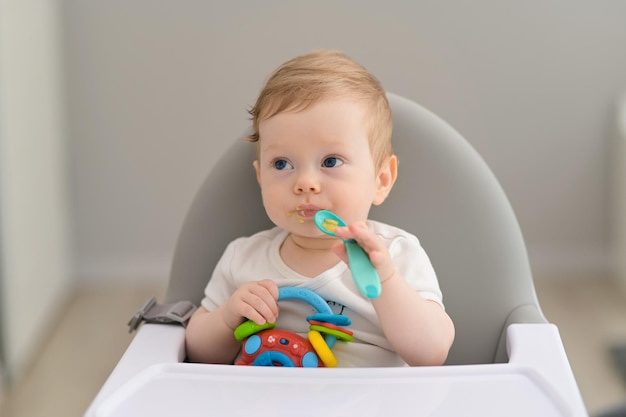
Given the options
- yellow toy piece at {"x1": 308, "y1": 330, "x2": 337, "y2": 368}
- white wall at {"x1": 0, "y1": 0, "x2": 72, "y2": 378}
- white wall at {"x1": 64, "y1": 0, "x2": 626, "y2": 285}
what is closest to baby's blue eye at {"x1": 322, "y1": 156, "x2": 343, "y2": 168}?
yellow toy piece at {"x1": 308, "y1": 330, "x2": 337, "y2": 368}

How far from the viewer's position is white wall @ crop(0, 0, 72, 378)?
85.0 inches

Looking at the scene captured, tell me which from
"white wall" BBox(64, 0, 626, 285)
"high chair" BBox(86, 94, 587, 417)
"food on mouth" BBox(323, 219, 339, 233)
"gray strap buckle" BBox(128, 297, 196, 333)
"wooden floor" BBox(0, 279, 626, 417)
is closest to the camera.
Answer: "high chair" BBox(86, 94, 587, 417)

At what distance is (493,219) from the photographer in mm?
1244

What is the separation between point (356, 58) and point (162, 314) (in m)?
1.67

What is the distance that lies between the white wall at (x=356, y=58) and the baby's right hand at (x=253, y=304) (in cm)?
168

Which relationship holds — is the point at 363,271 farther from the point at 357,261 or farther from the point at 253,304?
the point at 253,304

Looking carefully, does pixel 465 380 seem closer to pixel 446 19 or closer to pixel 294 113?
pixel 294 113

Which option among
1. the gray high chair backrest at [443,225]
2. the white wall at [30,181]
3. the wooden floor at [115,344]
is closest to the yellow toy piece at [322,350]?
the gray high chair backrest at [443,225]

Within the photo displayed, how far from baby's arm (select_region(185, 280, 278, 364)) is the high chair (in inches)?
1.0

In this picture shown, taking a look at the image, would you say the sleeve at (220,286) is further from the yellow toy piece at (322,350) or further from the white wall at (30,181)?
the white wall at (30,181)

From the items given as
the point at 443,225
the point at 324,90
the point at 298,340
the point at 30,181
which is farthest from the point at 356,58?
the point at 298,340

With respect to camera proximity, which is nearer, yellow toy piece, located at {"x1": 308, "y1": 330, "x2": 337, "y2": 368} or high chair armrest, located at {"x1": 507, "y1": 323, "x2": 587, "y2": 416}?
high chair armrest, located at {"x1": 507, "y1": 323, "x2": 587, "y2": 416}

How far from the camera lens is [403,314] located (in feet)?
3.37

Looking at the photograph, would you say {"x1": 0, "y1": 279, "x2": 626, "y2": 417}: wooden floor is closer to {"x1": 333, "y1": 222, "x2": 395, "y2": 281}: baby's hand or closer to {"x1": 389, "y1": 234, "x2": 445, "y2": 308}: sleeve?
{"x1": 389, "y1": 234, "x2": 445, "y2": 308}: sleeve
